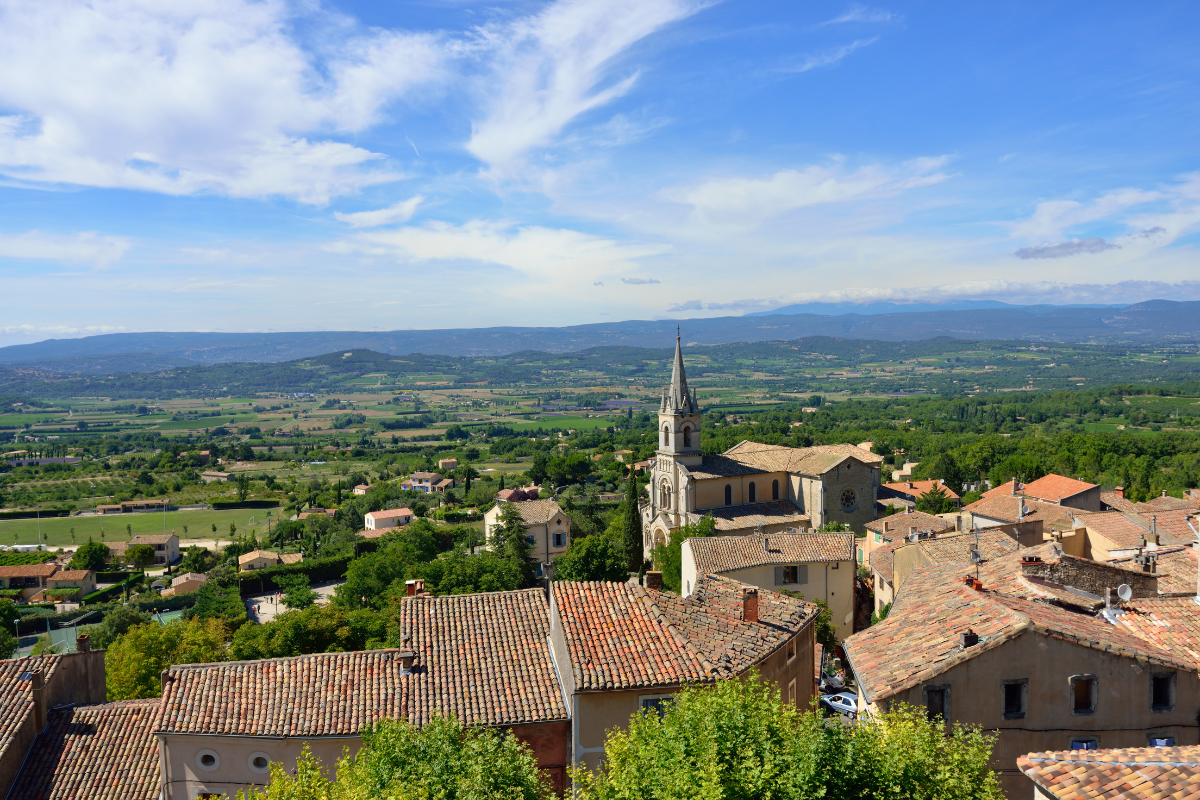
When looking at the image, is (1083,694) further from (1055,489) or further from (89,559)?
(89,559)

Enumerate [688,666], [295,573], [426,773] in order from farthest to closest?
[295,573]
[688,666]
[426,773]

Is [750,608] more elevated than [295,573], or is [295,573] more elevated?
[750,608]

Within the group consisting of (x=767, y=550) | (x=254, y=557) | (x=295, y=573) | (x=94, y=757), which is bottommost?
(x=295, y=573)

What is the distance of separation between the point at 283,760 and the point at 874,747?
427 inches

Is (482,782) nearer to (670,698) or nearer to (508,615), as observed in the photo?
(670,698)

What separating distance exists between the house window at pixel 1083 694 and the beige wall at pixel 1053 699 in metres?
0.07

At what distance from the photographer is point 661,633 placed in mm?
16094

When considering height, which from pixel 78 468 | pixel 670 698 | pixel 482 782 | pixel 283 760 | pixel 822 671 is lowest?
pixel 78 468

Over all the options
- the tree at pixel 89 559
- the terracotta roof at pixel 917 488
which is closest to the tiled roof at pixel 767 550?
the terracotta roof at pixel 917 488

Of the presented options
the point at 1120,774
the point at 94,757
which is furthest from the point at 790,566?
the point at 94,757

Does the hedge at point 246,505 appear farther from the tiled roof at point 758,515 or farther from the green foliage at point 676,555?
the green foliage at point 676,555

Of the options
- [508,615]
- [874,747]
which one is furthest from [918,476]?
[874,747]

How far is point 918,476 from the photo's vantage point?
86812mm

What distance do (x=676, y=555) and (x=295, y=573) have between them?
3480 centimetres
